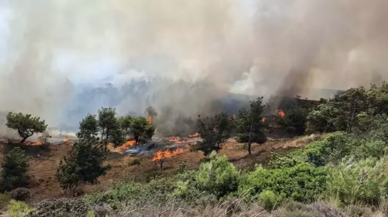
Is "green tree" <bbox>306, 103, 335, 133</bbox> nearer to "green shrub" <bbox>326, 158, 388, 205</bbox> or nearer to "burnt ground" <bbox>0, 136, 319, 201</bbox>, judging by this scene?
"burnt ground" <bbox>0, 136, 319, 201</bbox>

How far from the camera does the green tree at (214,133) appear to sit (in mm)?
45156

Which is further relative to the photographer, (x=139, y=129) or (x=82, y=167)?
(x=139, y=129)

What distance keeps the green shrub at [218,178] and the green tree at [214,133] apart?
36.6m

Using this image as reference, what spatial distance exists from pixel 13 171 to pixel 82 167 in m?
14.8

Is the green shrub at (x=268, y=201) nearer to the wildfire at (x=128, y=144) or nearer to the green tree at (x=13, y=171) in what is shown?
the green tree at (x=13, y=171)

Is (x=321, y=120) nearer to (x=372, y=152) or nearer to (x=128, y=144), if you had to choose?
(x=128, y=144)

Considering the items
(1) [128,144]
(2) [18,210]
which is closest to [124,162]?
(1) [128,144]

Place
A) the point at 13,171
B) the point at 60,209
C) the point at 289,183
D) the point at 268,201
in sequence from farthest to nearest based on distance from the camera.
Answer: the point at 13,171
the point at 289,183
the point at 268,201
the point at 60,209

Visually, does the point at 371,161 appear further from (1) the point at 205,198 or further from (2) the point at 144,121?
(2) the point at 144,121

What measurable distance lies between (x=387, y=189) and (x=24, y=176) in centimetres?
4290

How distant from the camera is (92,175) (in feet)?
102

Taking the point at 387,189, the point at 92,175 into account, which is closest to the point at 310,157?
the point at 387,189

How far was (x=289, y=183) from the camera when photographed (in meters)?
7.25

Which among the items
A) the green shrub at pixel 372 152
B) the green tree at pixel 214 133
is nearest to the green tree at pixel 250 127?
the green tree at pixel 214 133
